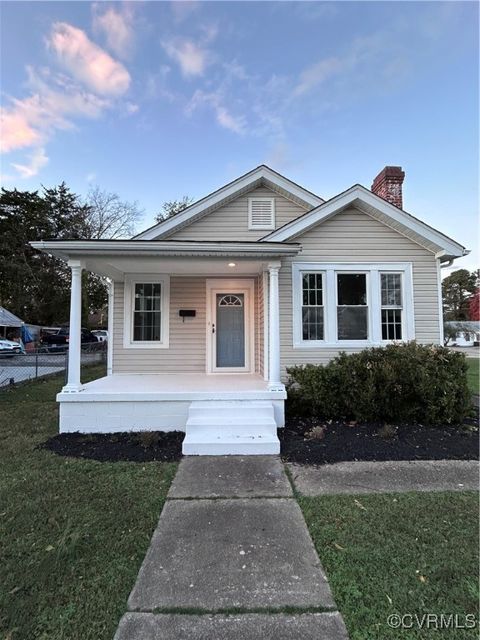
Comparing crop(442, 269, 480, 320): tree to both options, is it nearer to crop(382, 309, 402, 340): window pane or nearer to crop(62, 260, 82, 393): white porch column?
crop(382, 309, 402, 340): window pane

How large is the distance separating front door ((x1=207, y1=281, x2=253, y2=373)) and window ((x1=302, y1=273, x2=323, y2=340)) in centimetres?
159

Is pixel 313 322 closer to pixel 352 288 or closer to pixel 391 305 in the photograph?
pixel 352 288

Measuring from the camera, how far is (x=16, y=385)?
10.7 meters

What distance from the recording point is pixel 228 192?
27.7 feet

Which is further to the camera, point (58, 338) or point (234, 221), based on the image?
point (58, 338)

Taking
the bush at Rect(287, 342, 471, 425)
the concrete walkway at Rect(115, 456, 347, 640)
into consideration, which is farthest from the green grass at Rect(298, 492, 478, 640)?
the bush at Rect(287, 342, 471, 425)

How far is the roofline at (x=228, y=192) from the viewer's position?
8.29 m

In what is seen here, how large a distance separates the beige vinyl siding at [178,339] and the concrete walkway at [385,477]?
13.3ft

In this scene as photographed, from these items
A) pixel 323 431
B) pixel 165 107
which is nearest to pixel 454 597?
pixel 323 431

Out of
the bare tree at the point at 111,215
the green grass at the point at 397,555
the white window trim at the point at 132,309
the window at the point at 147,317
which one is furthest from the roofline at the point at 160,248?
the bare tree at the point at 111,215

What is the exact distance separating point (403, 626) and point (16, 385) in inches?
462

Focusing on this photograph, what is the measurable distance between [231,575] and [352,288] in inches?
233

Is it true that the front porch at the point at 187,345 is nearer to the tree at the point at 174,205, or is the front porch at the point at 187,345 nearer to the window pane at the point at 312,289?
the window pane at the point at 312,289
